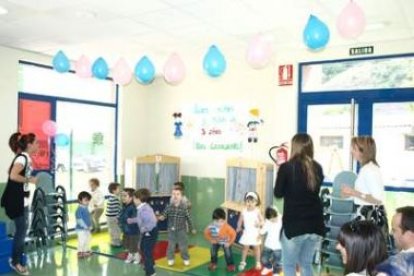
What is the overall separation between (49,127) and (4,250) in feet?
6.47

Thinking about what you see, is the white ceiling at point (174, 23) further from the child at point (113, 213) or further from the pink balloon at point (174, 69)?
the child at point (113, 213)

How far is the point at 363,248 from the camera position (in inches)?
66.4

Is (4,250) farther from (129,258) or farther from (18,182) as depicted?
(129,258)

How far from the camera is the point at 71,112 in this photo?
21.8 feet

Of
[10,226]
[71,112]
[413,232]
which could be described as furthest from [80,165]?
[413,232]

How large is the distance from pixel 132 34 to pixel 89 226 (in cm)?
255

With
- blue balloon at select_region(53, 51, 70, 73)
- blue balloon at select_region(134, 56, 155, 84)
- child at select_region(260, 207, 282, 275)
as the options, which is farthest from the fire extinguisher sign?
blue balloon at select_region(53, 51, 70, 73)

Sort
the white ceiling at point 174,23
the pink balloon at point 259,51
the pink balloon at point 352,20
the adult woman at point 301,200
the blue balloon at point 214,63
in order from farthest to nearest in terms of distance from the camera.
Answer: the blue balloon at point 214,63 < the pink balloon at point 259,51 < the white ceiling at point 174,23 < the pink balloon at point 352,20 < the adult woman at point 301,200

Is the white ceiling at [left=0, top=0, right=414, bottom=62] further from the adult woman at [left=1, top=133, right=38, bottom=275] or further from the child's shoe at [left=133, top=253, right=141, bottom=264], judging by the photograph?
the child's shoe at [left=133, top=253, right=141, bottom=264]

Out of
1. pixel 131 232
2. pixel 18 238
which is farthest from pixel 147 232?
pixel 18 238

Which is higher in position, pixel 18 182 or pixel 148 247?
pixel 18 182

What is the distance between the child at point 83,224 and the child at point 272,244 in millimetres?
2298

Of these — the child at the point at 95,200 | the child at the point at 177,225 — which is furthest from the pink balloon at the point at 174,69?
the child at the point at 95,200

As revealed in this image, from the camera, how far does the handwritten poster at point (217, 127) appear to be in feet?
21.9
